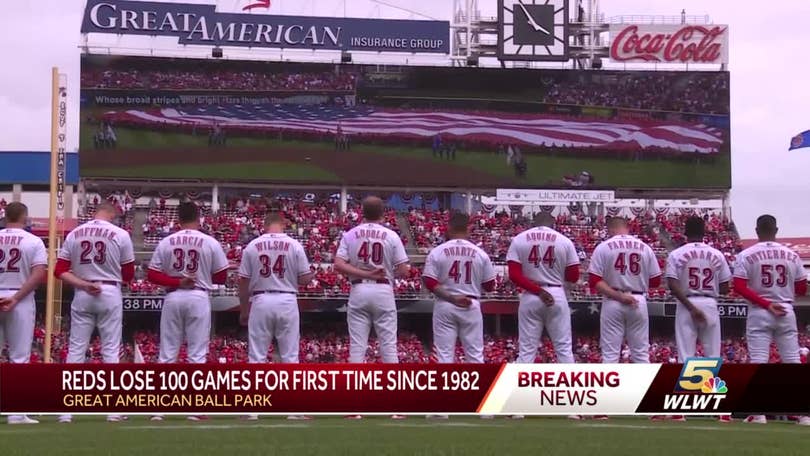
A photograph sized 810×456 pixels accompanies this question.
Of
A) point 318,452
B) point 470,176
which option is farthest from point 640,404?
point 470,176

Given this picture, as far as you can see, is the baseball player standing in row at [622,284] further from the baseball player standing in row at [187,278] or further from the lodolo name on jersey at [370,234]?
the baseball player standing in row at [187,278]

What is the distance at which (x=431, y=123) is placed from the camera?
143ft

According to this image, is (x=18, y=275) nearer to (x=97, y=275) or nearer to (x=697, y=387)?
(x=97, y=275)

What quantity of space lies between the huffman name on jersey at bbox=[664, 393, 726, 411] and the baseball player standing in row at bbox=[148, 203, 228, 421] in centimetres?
461

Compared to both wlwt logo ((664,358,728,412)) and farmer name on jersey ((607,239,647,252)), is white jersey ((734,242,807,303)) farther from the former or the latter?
wlwt logo ((664,358,728,412))

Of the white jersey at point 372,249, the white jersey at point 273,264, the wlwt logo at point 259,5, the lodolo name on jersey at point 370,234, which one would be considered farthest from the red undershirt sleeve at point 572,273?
the wlwt logo at point 259,5

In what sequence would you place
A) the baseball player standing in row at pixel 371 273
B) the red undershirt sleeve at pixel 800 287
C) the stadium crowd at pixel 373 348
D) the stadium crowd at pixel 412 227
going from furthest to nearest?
the stadium crowd at pixel 412 227 < the stadium crowd at pixel 373 348 < the red undershirt sleeve at pixel 800 287 < the baseball player standing in row at pixel 371 273

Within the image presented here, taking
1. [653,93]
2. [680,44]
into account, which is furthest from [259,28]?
[680,44]

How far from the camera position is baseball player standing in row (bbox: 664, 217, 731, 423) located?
12.7 m

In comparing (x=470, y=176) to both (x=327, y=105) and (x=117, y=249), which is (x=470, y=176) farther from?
(x=117, y=249)

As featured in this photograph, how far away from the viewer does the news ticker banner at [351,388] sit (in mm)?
9367

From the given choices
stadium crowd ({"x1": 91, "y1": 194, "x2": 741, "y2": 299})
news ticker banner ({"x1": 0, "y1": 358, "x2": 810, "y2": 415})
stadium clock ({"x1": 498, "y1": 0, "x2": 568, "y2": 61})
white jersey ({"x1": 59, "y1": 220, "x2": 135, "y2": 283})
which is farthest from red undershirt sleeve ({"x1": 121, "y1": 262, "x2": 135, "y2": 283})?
stadium clock ({"x1": 498, "y1": 0, "x2": 568, "y2": 61})

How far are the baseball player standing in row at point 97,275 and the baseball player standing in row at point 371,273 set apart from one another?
211 centimetres

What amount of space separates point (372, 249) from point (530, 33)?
33168mm
